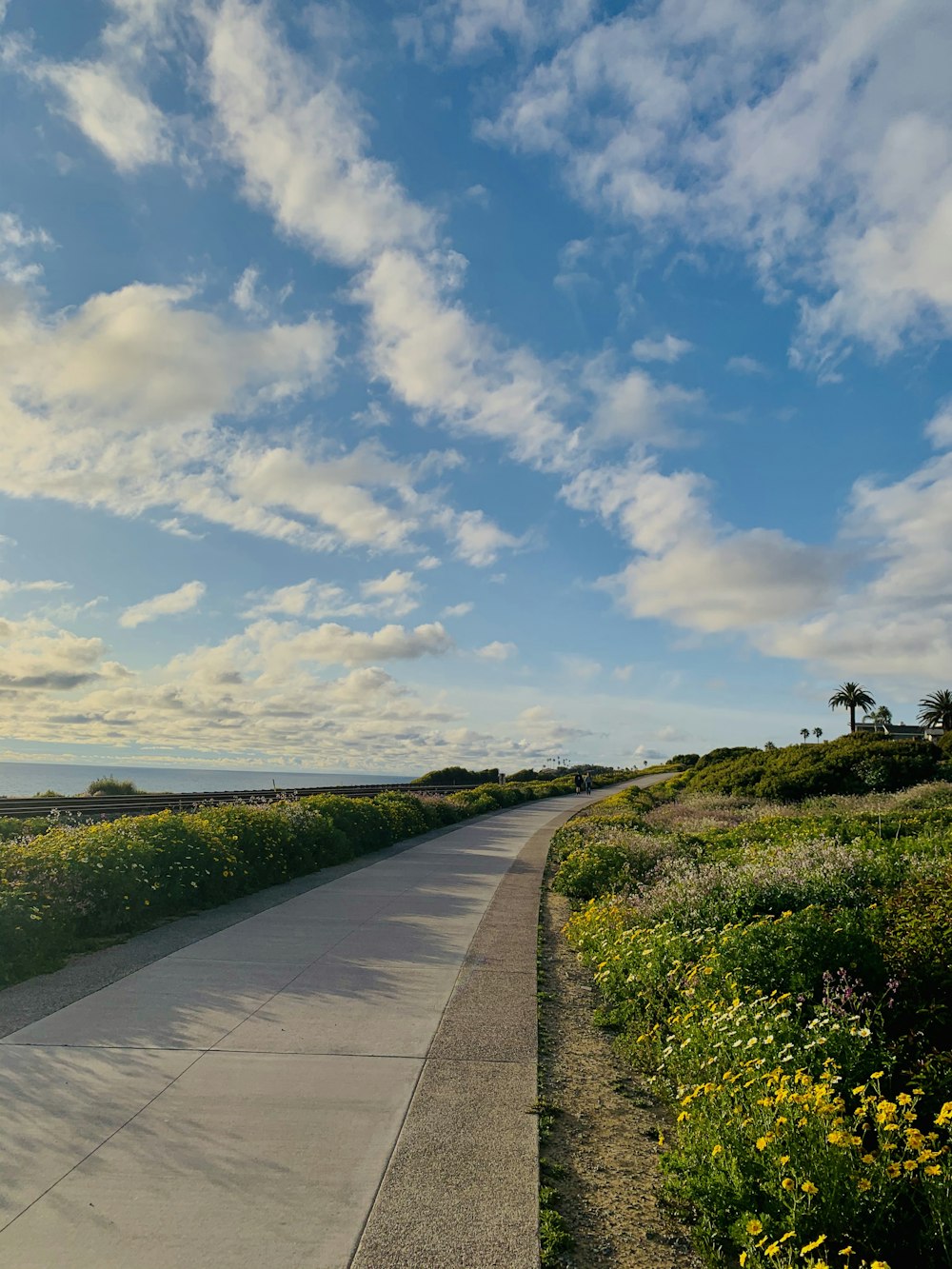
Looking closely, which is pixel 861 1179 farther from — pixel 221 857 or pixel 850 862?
pixel 221 857

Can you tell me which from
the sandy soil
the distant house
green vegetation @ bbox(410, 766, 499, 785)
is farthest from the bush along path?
the distant house

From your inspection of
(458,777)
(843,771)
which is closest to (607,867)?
(843,771)

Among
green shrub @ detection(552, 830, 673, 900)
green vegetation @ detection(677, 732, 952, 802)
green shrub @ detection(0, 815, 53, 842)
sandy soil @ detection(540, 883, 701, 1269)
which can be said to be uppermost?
green vegetation @ detection(677, 732, 952, 802)

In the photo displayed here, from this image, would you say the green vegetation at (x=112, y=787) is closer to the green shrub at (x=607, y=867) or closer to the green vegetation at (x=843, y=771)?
the green vegetation at (x=843, y=771)

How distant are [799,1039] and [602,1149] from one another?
123 cm

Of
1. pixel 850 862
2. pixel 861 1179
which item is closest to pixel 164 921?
pixel 850 862

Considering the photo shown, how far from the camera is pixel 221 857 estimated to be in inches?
439

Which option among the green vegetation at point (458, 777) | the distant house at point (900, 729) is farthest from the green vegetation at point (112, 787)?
the distant house at point (900, 729)

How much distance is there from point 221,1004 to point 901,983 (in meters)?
4.87

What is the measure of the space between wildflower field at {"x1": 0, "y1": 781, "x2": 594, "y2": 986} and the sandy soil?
4.64 m

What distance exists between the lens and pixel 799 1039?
463cm

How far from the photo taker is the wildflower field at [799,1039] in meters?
3.38

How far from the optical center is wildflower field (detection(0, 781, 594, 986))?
779 centimetres

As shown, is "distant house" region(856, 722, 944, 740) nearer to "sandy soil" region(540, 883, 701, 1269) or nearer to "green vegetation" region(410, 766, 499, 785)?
"green vegetation" region(410, 766, 499, 785)
